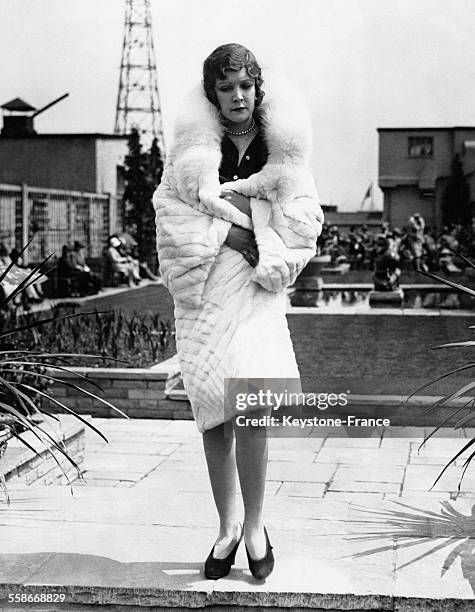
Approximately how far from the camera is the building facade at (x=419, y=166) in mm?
10434

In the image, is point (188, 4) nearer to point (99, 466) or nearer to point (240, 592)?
point (99, 466)

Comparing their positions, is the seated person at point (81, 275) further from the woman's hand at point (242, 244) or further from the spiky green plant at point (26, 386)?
the woman's hand at point (242, 244)

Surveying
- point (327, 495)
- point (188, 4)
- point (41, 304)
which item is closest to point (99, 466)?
point (327, 495)

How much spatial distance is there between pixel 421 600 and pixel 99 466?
255cm

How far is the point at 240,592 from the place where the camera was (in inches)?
113

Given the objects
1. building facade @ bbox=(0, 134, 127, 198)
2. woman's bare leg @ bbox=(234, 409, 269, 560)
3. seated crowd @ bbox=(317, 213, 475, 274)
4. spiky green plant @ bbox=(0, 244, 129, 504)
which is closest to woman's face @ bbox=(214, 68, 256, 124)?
woman's bare leg @ bbox=(234, 409, 269, 560)

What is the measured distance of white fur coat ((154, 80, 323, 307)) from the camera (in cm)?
297

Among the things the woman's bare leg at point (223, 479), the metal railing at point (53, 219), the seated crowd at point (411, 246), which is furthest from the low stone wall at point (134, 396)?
the metal railing at point (53, 219)

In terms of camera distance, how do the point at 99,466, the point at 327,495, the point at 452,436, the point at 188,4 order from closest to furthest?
1. the point at 327,495
2. the point at 99,466
3. the point at 452,436
4. the point at 188,4

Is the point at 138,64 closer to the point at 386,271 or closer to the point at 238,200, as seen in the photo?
the point at 238,200

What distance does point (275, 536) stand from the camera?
3.43m

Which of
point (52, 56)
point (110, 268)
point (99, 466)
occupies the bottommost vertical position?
point (99, 466)

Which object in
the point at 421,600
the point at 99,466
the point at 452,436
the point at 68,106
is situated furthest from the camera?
the point at 68,106

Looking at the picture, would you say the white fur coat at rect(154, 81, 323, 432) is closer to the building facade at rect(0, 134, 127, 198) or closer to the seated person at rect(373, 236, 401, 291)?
the seated person at rect(373, 236, 401, 291)
